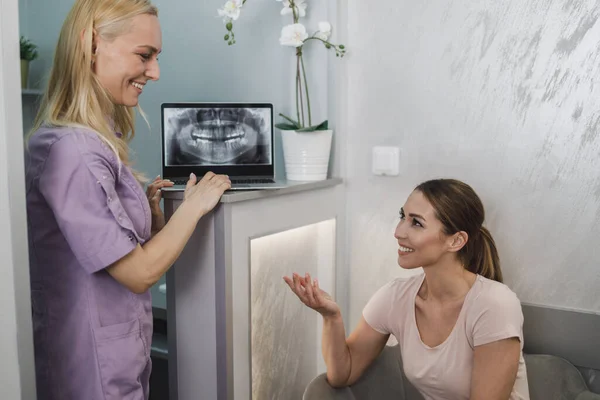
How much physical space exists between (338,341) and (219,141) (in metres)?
0.65

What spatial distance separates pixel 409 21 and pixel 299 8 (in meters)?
0.35

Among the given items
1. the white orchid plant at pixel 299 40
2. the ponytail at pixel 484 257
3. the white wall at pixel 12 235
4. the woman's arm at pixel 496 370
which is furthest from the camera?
the white orchid plant at pixel 299 40

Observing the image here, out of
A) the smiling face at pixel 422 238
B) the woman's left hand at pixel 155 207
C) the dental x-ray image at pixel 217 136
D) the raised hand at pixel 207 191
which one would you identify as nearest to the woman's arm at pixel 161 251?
the raised hand at pixel 207 191

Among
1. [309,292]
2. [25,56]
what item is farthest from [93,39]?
[25,56]

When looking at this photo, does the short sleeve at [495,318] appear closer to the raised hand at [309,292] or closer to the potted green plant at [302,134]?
the raised hand at [309,292]

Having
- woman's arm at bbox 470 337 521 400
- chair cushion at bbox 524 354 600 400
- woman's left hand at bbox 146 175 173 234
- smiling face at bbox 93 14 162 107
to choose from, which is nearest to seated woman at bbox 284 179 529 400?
woman's arm at bbox 470 337 521 400

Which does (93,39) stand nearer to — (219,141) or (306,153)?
(219,141)

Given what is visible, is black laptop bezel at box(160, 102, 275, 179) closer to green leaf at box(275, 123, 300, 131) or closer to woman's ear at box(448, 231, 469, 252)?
green leaf at box(275, 123, 300, 131)

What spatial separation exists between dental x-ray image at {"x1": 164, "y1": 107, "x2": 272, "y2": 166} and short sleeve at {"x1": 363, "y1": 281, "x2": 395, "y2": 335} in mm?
512

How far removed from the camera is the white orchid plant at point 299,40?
1939mm

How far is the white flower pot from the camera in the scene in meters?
1.99

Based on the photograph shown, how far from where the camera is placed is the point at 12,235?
3.49ft

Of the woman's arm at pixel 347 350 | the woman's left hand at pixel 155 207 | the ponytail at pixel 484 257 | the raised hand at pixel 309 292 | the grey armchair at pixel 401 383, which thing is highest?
the woman's left hand at pixel 155 207

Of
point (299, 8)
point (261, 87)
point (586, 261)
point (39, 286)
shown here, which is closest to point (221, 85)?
point (261, 87)
